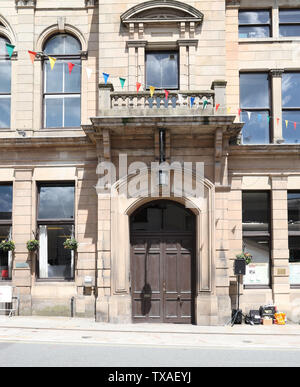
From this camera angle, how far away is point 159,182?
47.3 feet

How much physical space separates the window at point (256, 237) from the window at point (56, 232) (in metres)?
5.79

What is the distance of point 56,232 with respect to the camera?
51.1 feet

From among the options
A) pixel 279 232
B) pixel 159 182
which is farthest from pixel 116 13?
pixel 279 232

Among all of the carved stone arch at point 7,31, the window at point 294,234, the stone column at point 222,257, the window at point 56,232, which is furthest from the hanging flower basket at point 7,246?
the window at point 294,234

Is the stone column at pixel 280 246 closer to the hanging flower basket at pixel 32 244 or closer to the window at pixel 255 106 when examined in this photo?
the window at pixel 255 106

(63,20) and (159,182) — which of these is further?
(63,20)

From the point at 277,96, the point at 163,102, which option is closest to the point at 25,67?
the point at 163,102

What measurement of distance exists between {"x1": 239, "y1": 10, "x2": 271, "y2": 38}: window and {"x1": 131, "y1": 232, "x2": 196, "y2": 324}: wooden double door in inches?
289

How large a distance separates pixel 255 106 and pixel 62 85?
22.0 feet

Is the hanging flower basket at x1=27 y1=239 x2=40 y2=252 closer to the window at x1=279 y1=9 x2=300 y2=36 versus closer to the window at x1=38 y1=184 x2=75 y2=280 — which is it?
the window at x1=38 y1=184 x2=75 y2=280

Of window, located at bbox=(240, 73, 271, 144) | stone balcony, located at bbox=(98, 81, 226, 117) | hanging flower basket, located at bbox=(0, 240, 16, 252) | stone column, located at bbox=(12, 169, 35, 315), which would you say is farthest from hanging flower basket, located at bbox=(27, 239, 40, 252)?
window, located at bbox=(240, 73, 271, 144)

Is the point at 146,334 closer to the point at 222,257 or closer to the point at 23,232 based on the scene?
the point at 222,257
